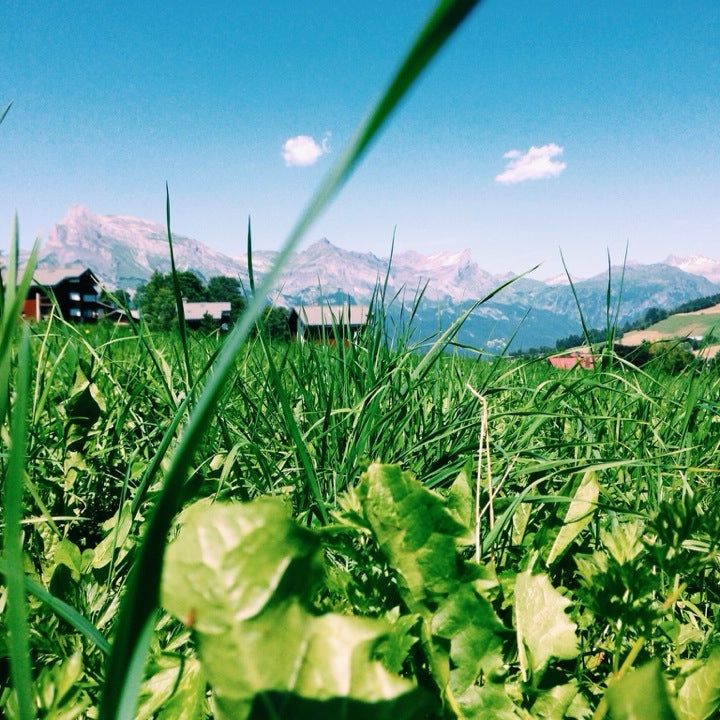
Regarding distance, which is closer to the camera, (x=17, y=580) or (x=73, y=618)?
(x=17, y=580)

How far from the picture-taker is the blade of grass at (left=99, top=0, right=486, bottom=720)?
6.4 inches

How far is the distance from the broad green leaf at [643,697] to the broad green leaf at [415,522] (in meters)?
0.31

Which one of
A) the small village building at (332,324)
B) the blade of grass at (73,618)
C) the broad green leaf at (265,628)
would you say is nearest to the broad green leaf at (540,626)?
the broad green leaf at (265,628)

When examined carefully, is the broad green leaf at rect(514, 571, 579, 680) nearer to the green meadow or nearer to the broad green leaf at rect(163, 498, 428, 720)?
the green meadow

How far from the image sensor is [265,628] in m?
0.35

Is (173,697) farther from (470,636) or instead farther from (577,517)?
(577,517)

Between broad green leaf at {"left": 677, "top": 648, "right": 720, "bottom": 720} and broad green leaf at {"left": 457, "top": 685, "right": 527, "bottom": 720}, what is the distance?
6.4 inches

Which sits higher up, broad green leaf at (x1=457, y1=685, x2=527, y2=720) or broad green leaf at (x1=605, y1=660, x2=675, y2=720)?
broad green leaf at (x1=605, y1=660, x2=675, y2=720)

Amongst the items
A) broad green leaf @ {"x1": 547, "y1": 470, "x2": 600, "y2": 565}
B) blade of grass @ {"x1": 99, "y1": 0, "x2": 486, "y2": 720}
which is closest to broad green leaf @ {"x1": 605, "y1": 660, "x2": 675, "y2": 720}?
blade of grass @ {"x1": 99, "y1": 0, "x2": 486, "y2": 720}

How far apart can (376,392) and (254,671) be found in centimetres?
75

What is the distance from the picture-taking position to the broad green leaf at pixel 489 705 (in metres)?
0.57

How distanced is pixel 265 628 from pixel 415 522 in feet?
0.91

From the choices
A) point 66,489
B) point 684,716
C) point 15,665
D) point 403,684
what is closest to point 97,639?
point 15,665

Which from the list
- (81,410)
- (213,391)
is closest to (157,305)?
(81,410)
